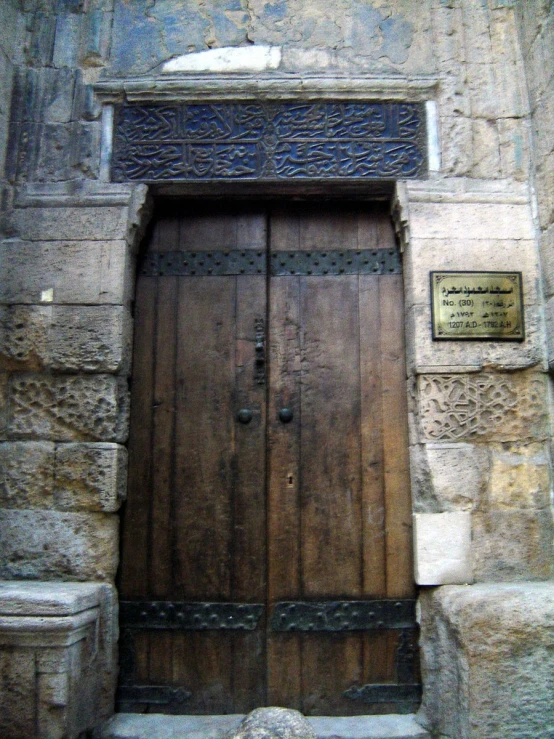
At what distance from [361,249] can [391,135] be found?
0.55 m

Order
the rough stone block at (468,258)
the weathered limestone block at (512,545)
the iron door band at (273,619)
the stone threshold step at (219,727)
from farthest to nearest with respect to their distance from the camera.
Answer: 1. the rough stone block at (468,258)
2. the iron door band at (273,619)
3. the weathered limestone block at (512,545)
4. the stone threshold step at (219,727)

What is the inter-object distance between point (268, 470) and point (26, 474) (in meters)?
1.04

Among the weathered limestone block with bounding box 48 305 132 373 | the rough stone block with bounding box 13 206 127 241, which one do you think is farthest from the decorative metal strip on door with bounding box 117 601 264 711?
the rough stone block with bounding box 13 206 127 241

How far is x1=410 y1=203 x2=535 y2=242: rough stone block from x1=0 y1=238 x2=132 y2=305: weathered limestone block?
1.34 m

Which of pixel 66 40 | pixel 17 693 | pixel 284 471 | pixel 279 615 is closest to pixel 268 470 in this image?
pixel 284 471

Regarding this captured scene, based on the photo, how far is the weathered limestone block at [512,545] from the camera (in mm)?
2650

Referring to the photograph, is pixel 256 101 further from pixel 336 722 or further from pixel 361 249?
pixel 336 722

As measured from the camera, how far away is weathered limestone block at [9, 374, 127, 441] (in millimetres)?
2766

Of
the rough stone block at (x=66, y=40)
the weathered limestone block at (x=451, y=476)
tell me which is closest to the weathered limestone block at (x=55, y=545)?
the weathered limestone block at (x=451, y=476)

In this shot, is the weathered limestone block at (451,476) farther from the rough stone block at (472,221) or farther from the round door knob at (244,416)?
the rough stone block at (472,221)

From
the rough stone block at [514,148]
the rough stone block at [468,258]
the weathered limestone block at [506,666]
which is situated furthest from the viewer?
the rough stone block at [514,148]

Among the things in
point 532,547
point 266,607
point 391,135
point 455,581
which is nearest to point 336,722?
point 266,607

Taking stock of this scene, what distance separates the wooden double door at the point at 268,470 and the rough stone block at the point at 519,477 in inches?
15.3

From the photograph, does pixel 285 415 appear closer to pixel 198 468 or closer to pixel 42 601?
pixel 198 468
